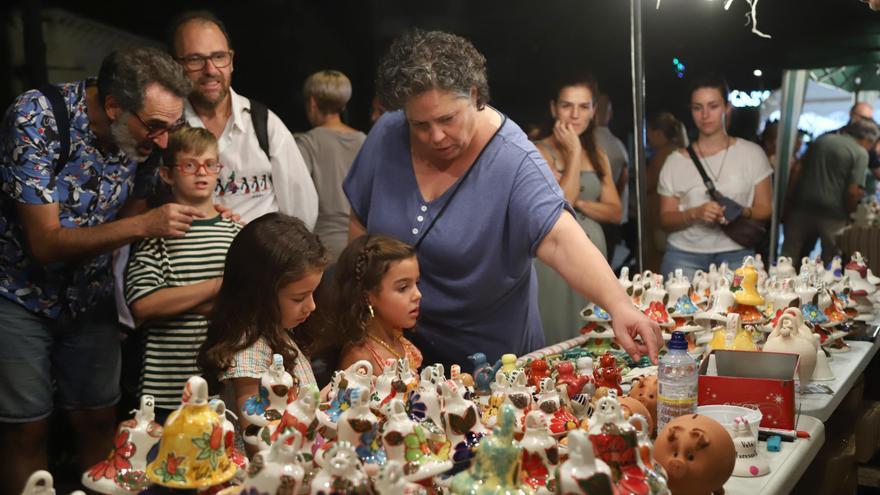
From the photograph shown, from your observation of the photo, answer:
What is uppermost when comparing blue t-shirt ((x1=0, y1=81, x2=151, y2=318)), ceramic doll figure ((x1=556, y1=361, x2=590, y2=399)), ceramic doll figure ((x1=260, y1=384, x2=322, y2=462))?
blue t-shirt ((x1=0, y1=81, x2=151, y2=318))

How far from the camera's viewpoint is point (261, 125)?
3463mm

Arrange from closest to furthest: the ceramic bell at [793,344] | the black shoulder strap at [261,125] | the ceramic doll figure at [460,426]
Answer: the ceramic doll figure at [460,426], the ceramic bell at [793,344], the black shoulder strap at [261,125]

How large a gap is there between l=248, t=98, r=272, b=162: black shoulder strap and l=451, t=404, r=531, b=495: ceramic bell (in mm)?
2159

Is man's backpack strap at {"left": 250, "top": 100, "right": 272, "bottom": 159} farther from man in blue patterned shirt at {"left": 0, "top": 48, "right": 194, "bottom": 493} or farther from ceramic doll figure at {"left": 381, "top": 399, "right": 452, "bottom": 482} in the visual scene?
ceramic doll figure at {"left": 381, "top": 399, "right": 452, "bottom": 482}

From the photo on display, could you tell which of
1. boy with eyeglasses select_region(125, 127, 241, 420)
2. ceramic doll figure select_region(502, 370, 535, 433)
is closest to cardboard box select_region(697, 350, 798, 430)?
ceramic doll figure select_region(502, 370, 535, 433)

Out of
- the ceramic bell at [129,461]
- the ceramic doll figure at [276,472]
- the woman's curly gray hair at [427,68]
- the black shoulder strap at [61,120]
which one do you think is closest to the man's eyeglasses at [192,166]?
the black shoulder strap at [61,120]

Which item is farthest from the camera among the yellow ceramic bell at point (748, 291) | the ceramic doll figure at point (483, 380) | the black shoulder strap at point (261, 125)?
the black shoulder strap at point (261, 125)

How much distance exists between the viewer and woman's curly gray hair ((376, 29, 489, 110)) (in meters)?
2.72

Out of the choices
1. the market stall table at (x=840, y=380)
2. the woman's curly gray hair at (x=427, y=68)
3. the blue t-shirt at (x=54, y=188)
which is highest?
the woman's curly gray hair at (x=427, y=68)

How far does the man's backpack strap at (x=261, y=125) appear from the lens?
135 inches

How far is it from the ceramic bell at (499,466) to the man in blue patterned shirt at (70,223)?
1.57m

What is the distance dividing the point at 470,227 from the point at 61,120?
1217 mm

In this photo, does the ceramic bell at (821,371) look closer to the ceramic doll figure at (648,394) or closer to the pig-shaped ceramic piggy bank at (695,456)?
the ceramic doll figure at (648,394)

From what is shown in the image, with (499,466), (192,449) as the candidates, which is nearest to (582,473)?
(499,466)
